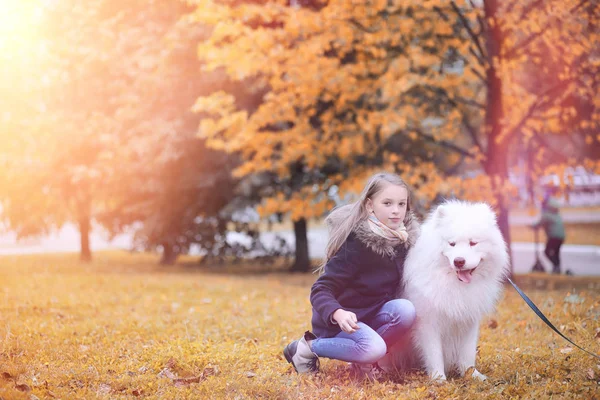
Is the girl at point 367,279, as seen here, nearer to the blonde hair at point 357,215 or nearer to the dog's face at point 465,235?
the blonde hair at point 357,215

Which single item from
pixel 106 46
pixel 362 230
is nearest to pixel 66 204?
pixel 106 46

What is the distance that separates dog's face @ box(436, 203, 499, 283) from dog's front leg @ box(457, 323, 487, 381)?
45 centimetres

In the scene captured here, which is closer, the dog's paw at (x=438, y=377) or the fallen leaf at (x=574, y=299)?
the dog's paw at (x=438, y=377)

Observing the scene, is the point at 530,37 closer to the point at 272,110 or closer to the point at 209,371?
the point at 272,110

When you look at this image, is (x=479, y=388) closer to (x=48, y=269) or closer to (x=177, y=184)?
(x=177, y=184)

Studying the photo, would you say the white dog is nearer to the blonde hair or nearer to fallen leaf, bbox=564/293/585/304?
the blonde hair

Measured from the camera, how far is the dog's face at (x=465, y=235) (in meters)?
3.75

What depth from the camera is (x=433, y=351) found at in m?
4.05

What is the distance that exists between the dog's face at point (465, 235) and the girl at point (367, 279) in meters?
0.37

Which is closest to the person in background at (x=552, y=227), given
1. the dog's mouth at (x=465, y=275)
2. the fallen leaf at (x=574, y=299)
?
the fallen leaf at (x=574, y=299)

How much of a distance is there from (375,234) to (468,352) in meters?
0.99

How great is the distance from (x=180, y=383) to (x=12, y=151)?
484 inches

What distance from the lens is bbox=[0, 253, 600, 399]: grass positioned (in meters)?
3.99

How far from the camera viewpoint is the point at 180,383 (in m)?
4.27
